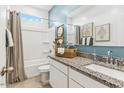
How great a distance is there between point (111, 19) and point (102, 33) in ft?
0.88

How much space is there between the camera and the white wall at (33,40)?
3.37 m

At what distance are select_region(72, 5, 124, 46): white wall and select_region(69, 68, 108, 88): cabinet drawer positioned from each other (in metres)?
0.73

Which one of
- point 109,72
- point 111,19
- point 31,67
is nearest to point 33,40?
point 31,67

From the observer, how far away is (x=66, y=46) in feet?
8.10

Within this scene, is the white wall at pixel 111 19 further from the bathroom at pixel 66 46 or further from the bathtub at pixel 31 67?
the bathtub at pixel 31 67

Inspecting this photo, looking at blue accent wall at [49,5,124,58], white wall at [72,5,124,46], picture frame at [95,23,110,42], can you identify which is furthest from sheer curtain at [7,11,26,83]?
picture frame at [95,23,110,42]

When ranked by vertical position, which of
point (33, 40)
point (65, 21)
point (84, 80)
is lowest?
point (84, 80)

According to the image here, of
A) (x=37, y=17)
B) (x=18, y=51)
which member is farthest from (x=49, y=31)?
(x=18, y=51)

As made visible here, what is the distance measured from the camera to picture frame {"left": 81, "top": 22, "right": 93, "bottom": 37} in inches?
80.9

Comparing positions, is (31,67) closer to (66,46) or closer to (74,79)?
(66,46)

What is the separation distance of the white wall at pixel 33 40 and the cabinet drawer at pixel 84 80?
211 centimetres

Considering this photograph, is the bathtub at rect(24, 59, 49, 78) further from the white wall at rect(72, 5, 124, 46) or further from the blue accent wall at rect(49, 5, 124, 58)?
the white wall at rect(72, 5, 124, 46)

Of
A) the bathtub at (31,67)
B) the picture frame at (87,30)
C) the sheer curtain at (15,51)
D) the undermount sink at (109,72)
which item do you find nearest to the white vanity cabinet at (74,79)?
the undermount sink at (109,72)
